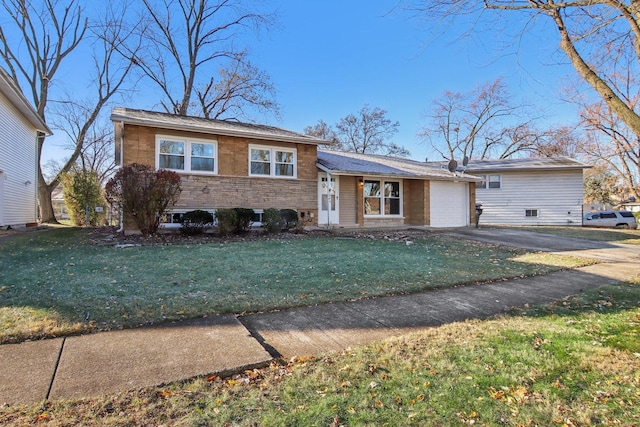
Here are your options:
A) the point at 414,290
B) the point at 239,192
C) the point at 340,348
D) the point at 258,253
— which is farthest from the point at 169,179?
the point at 340,348

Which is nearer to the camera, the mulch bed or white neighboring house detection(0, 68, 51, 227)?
the mulch bed

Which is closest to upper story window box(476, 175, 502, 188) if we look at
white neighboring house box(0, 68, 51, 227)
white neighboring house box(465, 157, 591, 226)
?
white neighboring house box(465, 157, 591, 226)

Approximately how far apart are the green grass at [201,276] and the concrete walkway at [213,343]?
0.35 meters

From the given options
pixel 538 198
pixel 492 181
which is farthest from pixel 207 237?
pixel 538 198

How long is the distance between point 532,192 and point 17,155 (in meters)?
29.4

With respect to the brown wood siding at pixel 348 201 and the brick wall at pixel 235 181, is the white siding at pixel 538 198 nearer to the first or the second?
the brown wood siding at pixel 348 201

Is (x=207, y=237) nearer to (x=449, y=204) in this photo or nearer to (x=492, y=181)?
(x=449, y=204)

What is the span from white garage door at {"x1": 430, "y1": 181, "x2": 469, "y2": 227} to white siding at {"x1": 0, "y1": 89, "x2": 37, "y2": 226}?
18.8 metres

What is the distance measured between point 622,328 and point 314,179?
11.8m

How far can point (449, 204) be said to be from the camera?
17766 millimetres

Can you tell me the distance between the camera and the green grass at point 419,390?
90.0 inches

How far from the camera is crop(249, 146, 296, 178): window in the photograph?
1380cm

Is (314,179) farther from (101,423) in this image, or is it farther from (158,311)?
(101,423)

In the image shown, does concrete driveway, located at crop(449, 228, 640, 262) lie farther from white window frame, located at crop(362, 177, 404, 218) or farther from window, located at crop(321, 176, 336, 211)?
window, located at crop(321, 176, 336, 211)
